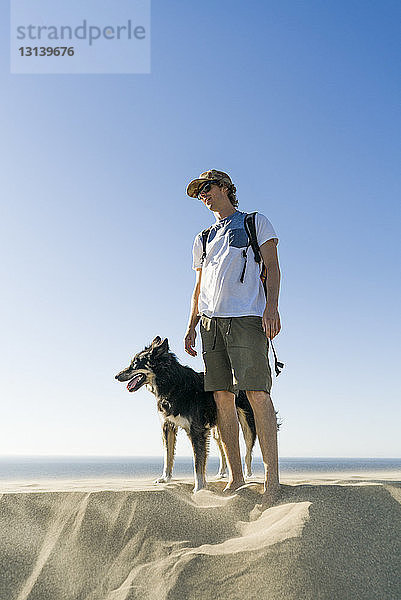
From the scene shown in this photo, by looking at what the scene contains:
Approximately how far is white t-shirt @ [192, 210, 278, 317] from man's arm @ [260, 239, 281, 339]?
0.07m

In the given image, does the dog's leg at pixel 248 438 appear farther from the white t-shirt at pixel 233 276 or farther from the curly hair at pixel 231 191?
the curly hair at pixel 231 191

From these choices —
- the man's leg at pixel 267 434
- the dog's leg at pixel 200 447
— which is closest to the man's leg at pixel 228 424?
the man's leg at pixel 267 434

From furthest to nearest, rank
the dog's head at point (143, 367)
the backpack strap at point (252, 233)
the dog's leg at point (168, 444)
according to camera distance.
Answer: the dog's head at point (143, 367) < the dog's leg at point (168, 444) < the backpack strap at point (252, 233)

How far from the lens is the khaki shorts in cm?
380

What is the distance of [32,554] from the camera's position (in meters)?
2.95

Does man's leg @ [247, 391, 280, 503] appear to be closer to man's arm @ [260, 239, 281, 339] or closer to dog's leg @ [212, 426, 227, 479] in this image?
man's arm @ [260, 239, 281, 339]

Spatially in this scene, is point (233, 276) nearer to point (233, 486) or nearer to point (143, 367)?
point (233, 486)

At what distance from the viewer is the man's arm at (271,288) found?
12.7ft

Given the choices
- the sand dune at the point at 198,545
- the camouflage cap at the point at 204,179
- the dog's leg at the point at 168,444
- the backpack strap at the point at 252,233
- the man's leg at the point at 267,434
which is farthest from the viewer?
the dog's leg at the point at 168,444

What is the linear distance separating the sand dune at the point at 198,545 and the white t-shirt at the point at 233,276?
137 cm

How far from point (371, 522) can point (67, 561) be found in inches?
68.6

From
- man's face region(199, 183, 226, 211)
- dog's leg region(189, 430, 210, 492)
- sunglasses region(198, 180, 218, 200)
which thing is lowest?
dog's leg region(189, 430, 210, 492)

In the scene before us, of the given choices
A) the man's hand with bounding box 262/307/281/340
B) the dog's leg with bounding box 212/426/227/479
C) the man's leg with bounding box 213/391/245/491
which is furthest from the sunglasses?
the dog's leg with bounding box 212/426/227/479

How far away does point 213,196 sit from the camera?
14.5 ft
